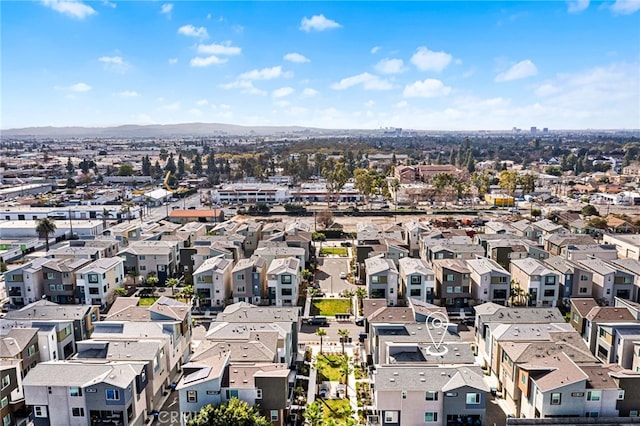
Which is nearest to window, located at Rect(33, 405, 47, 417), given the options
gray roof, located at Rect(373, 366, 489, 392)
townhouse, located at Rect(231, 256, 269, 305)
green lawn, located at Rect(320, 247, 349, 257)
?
gray roof, located at Rect(373, 366, 489, 392)

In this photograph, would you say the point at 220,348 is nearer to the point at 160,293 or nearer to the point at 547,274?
the point at 160,293

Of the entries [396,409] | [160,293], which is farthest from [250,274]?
[396,409]

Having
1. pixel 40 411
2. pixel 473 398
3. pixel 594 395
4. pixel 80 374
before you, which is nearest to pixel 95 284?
pixel 40 411

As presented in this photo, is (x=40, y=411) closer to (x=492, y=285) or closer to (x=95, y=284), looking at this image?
(x=95, y=284)

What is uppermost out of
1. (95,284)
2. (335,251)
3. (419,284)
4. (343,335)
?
(419,284)

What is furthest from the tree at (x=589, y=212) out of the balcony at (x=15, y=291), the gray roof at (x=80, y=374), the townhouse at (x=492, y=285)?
the balcony at (x=15, y=291)

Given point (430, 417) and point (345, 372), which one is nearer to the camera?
point (430, 417)
